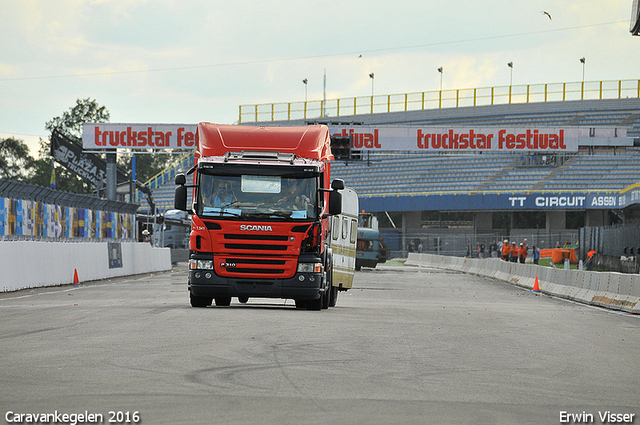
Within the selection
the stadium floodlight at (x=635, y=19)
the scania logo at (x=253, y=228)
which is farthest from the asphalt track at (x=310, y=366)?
the stadium floodlight at (x=635, y=19)

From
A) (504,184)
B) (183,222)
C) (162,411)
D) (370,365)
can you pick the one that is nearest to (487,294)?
(370,365)

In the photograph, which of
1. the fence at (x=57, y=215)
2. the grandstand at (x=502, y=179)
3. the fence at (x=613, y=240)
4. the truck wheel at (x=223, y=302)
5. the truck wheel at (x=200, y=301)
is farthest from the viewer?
the grandstand at (x=502, y=179)

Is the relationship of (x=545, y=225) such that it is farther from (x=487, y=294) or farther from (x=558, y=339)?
(x=558, y=339)

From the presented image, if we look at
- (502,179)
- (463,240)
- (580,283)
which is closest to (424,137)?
(463,240)

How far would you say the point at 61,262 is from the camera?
27469mm

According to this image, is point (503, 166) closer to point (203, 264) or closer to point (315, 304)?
point (315, 304)

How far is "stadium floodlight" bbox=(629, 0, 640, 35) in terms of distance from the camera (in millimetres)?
27922

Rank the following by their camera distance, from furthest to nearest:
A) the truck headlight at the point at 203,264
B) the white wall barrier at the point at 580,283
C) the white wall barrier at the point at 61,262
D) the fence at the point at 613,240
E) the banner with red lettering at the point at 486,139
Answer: the banner with red lettering at the point at 486,139 → the fence at the point at 613,240 → the white wall barrier at the point at 61,262 → the white wall barrier at the point at 580,283 → the truck headlight at the point at 203,264

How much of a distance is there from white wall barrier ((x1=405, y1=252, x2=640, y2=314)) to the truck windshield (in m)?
8.16

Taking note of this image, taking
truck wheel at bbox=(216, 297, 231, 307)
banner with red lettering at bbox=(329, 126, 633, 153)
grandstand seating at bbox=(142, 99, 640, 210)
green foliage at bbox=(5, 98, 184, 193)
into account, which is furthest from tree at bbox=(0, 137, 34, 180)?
truck wheel at bbox=(216, 297, 231, 307)

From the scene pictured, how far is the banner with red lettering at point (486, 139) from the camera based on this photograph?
47.5m

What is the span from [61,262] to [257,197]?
534 inches

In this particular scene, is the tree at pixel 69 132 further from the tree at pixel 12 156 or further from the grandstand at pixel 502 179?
the grandstand at pixel 502 179

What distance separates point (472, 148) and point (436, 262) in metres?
12.1
